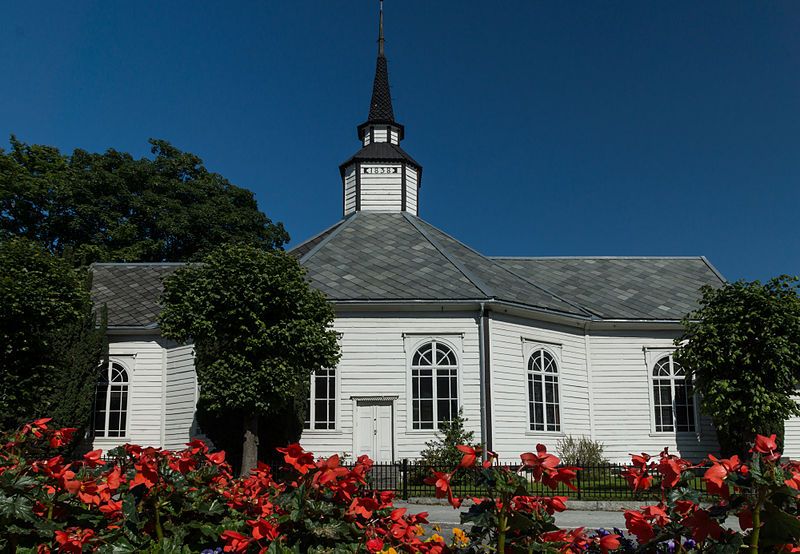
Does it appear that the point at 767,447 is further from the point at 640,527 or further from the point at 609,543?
the point at 609,543

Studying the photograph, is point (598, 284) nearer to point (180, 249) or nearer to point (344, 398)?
point (344, 398)

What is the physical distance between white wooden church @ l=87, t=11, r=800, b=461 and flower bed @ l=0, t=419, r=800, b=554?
1410cm

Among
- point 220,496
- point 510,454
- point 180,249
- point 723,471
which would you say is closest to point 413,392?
point 510,454

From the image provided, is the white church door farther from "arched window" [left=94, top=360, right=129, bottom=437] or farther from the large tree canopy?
the large tree canopy

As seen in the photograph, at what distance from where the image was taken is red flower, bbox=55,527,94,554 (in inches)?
180

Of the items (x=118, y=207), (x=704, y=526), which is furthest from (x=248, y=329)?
(x=118, y=207)

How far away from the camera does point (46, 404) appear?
60.6 ft

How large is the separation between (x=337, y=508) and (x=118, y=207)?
36356 millimetres

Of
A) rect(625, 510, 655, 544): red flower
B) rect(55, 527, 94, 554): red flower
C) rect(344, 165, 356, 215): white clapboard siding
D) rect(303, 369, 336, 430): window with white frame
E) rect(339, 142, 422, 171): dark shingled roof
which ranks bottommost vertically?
rect(55, 527, 94, 554): red flower

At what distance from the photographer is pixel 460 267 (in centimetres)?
2194

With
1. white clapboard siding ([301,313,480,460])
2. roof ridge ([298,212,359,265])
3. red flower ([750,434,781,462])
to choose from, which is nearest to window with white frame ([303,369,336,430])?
white clapboard siding ([301,313,480,460])

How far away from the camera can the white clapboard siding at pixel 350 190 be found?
2717cm

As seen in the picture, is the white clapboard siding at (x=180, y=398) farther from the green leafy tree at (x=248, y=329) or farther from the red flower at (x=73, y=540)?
the red flower at (x=73, y=540)

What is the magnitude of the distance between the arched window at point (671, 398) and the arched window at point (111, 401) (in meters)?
15.2
